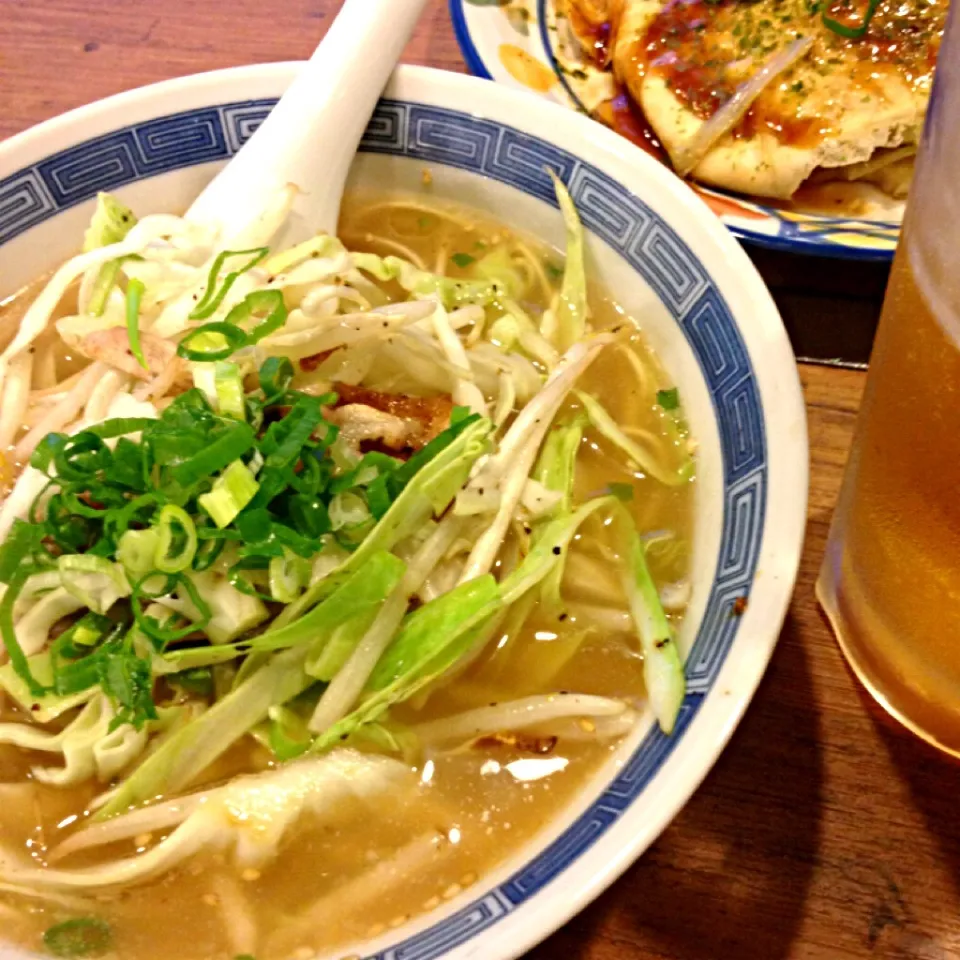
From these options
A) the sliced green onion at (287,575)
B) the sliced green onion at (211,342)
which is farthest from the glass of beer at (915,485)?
the sliced green onion at (211,342)

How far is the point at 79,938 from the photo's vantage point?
858 mm

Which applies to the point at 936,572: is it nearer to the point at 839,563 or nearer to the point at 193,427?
the point at 839,563

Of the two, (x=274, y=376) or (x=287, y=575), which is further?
(x=274, y=376)

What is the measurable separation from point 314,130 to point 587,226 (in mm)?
397

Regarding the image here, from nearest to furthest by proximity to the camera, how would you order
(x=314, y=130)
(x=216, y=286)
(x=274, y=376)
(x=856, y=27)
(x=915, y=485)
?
(x=915, y=485)
(x=274, y=376)
(x=216, y=286)
(x=314, y=130)
(x=856, y=27)

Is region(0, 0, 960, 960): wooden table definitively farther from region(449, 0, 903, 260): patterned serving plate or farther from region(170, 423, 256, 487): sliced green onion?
region(170, 423, 256, 487): sliced green onion

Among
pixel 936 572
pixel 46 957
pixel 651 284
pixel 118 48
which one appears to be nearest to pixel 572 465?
pixel 651 284

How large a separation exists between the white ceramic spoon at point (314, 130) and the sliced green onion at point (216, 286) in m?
0.09

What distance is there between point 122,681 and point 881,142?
1335 mm

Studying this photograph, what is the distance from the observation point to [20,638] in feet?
3.14

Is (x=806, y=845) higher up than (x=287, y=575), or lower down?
lower down

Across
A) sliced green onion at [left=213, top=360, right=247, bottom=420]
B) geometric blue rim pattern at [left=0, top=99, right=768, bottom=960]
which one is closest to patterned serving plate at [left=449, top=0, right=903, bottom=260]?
geometric blue rim pattern at [left=0, top=99, right=768, bottom=960]

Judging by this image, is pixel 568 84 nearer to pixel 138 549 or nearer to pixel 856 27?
pixel 856 27

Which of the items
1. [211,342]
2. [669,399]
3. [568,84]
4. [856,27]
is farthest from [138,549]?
[856,27]
